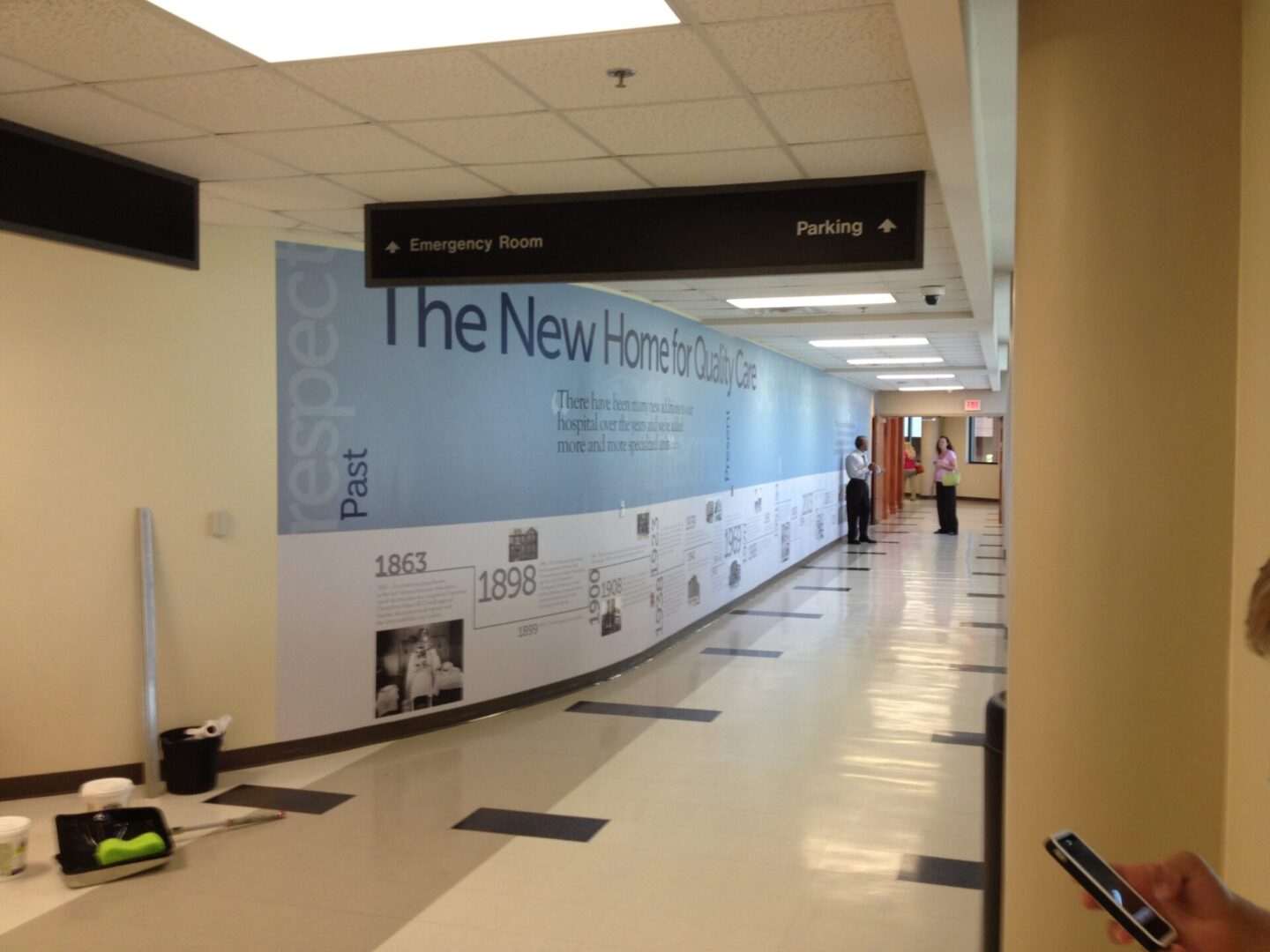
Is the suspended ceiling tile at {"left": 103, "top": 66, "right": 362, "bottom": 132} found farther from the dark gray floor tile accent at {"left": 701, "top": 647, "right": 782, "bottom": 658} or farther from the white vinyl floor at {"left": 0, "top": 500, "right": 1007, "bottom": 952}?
the dark gray floor tile accent at {"left": 701, "top": 647, "right": 782, "bottom": 658}

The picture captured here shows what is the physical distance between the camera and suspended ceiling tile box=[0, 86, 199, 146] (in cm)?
349

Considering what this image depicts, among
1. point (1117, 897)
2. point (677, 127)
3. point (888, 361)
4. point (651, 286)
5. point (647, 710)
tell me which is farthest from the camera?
point (888, 361)

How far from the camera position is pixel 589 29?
290cm

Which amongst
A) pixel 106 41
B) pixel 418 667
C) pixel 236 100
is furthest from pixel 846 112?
pixel 418 667

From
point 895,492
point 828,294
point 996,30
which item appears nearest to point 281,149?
point 996,30

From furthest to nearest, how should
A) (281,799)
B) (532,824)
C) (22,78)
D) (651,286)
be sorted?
1. (651,286)
2. (281,799)
3. (532,824)
4. (22,78)

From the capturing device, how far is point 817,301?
8305 millimetres

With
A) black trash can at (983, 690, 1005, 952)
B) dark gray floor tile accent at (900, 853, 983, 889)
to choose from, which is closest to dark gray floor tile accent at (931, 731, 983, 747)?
dark gray floor tile accent at (900, 853, 983, 889)

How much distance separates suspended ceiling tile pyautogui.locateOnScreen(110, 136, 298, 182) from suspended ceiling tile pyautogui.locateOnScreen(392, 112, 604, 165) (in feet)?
2.48

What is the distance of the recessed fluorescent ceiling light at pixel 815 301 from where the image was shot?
804 cm

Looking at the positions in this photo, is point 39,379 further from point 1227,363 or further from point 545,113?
point 1227,363

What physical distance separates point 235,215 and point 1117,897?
16.6 feet

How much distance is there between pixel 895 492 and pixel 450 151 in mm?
23186

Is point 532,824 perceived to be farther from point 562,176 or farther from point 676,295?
point 676,295
